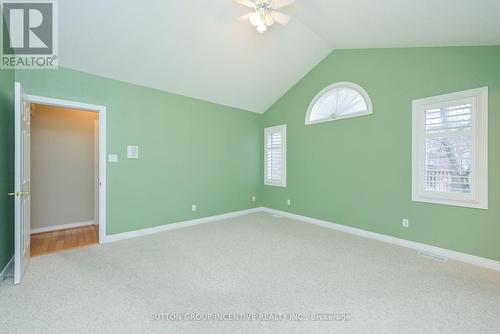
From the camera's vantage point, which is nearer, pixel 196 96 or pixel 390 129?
pixel 390 129

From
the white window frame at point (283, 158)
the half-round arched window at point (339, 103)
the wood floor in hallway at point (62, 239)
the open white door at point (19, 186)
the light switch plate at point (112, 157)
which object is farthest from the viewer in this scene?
the white window frame at point (283, 158)

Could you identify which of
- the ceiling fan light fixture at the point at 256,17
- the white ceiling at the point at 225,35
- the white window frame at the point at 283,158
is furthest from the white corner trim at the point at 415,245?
the ceiling fan light fixture at the point at 256,17

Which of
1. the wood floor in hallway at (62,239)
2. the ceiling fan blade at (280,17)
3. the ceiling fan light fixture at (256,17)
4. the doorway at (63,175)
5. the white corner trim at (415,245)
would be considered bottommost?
the wood floor in hallway at (62,239)

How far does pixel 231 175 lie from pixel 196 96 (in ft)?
6.42

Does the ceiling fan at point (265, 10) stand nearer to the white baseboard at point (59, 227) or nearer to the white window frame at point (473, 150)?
the white window frame at point (473, 150)

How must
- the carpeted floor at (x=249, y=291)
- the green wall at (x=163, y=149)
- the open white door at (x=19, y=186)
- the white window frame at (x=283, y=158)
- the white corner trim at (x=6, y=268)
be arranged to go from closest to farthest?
the carpeted floor at (x=249, y=291) < the open white door at (x=19, y=186) < the white corner trim at (x=6, y=268) < the green wall at (x=163, y=149) < the white window frame at (x=283, y=158)

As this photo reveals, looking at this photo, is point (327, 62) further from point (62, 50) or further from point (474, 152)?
point (62, 50)

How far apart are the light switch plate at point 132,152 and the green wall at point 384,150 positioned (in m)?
3.26

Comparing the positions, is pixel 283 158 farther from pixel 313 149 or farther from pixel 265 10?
pixel 265 10

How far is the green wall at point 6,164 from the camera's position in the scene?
2416 mm

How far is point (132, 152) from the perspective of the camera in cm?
379

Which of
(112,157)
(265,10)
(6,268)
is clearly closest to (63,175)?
(112,157)

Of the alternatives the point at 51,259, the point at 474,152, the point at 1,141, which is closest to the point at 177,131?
the point at 1,141

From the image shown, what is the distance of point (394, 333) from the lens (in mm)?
1663
